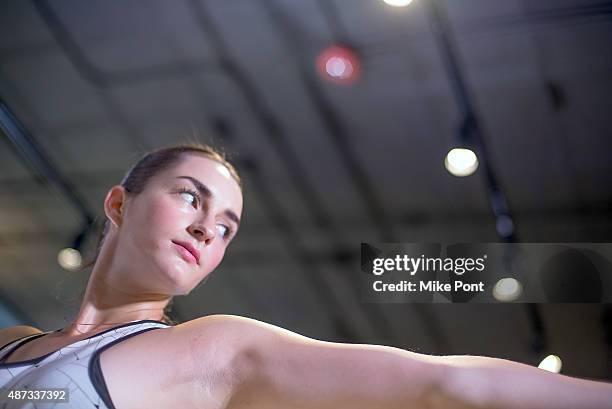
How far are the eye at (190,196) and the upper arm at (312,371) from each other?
0.46 ft

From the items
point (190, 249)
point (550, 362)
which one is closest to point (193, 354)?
point (190, 249)

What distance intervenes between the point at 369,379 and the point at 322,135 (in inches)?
23.9

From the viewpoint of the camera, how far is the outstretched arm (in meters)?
0.43

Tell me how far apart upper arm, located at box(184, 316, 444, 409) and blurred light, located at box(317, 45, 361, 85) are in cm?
55

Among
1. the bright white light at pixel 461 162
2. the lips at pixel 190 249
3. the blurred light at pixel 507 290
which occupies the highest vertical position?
the bright white light at pixel 461 162

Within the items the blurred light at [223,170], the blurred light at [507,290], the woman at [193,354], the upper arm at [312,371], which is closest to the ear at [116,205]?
the woman at [193,354]

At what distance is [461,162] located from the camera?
93cm

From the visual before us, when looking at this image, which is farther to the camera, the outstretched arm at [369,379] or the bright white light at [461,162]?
the bright white light at [461,162]

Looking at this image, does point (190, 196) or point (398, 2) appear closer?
point (190, 196)

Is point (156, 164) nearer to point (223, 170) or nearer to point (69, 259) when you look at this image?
point (223, 170)

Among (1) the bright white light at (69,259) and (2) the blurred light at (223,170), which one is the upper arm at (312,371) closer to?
(2) the blurred light at (223,170)

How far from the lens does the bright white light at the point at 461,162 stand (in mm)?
912

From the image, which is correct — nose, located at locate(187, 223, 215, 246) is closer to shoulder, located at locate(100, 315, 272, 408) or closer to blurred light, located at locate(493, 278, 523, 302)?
shoulder, located at locate(100, 315, 272, 408)

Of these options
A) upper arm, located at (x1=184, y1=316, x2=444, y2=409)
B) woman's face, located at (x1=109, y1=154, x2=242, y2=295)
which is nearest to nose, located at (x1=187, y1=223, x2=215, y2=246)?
woman's face, located at (x1=109, y1=154, x2=242, y2=295)
